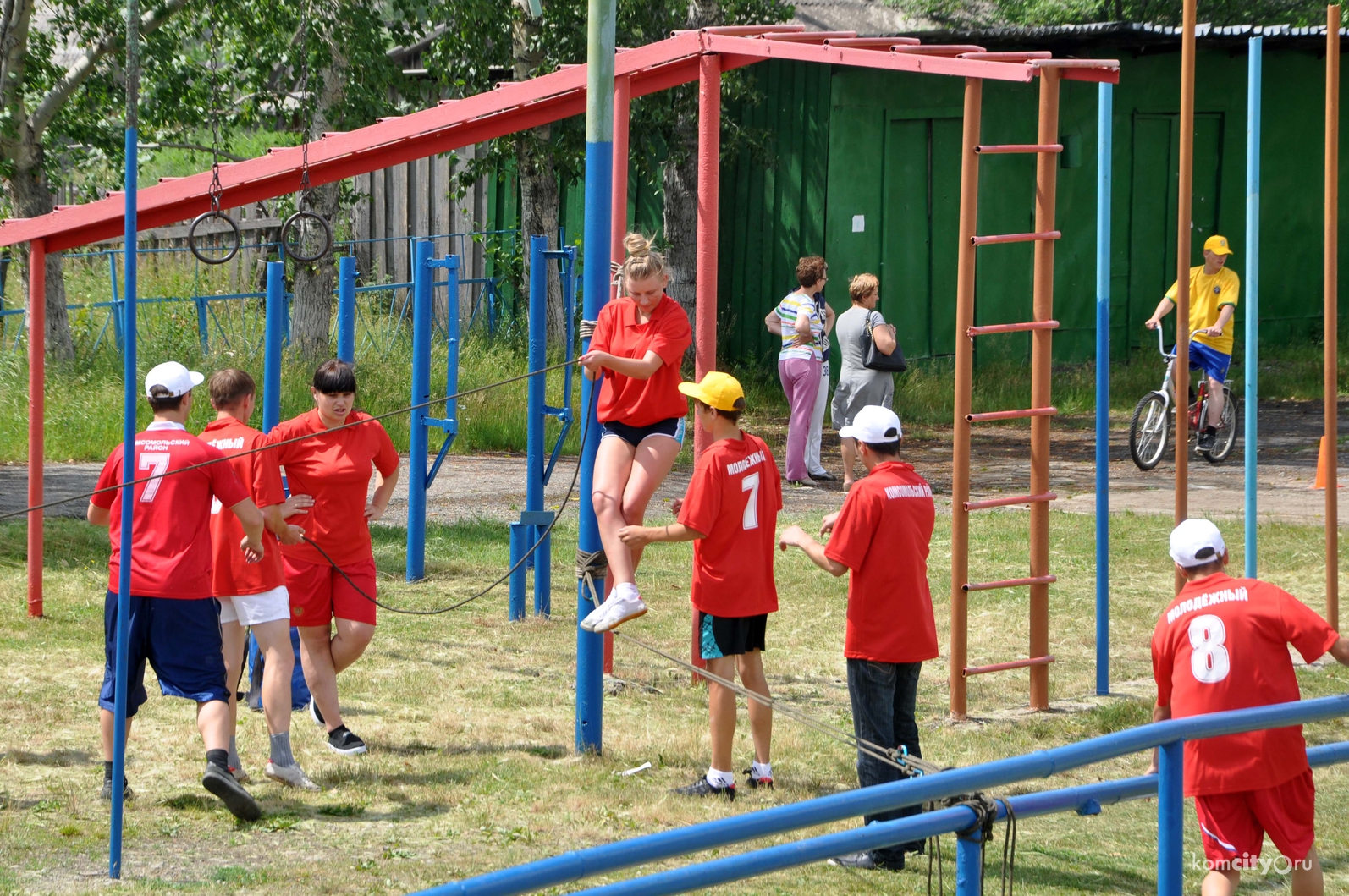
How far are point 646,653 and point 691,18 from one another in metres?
9.59

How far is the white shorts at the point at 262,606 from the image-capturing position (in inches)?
253

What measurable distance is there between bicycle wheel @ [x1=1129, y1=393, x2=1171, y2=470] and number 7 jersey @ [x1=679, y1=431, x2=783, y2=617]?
8912mm

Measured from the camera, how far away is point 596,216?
6895mm

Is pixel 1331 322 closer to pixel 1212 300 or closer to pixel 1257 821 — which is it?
pixel 1257 821

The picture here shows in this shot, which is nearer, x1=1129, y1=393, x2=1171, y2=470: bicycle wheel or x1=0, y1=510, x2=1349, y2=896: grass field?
x1=0, y1=510, x2=1349, y2=896: grass field

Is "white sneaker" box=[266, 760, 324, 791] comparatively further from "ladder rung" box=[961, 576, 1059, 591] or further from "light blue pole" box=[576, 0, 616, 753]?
"ladder rung" box=[961, 576, 1059, 591]

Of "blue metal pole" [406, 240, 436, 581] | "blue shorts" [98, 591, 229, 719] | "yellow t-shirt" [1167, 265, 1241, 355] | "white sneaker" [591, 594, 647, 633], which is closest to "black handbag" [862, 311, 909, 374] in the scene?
"yellow t-shirt" [1167, 265, 1241, 355]

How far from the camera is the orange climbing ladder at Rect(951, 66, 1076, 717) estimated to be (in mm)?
7359

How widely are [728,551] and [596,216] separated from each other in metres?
1.66

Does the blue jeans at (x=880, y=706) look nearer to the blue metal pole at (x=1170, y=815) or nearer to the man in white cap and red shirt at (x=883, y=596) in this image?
the man in white cap and red shirt at (x=883, y=596)

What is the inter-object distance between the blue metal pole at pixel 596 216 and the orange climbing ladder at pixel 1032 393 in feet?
5.52

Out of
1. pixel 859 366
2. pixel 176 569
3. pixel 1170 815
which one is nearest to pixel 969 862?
pixel 1170 815

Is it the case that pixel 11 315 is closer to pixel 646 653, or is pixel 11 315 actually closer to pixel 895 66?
pixel 646 653

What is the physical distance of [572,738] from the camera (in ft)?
Result: 24.0
